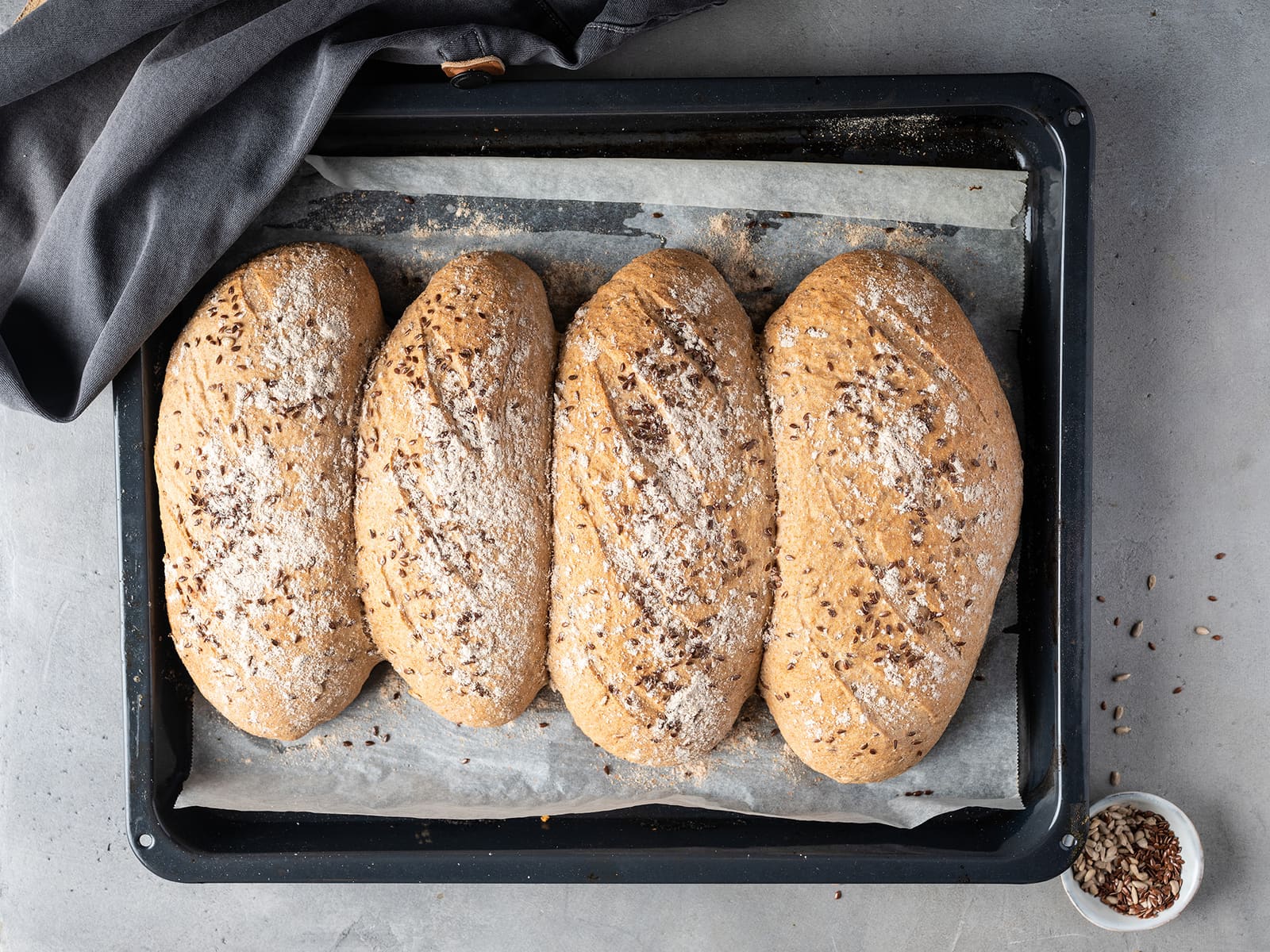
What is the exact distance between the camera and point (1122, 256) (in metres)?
1.59

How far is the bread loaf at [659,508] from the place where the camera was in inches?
50.9

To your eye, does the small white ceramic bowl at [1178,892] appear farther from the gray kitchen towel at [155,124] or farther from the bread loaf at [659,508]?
the gray kitchen towel at [155,124]

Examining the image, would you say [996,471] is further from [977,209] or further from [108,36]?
[108,36]

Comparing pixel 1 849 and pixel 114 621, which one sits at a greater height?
pixel 114 621

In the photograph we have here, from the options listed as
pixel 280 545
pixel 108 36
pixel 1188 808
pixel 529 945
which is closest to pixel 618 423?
pixel 280 545

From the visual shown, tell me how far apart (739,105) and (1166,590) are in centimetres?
122

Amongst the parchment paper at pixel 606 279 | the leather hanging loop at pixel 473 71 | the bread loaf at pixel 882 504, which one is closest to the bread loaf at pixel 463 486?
the parchment paper at pixel 606 279

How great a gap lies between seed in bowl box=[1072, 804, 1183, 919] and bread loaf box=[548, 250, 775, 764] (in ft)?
2.68

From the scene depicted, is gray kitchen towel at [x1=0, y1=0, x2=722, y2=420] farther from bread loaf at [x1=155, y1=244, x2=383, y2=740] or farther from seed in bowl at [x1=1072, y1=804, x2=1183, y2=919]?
seed in bowl at [x1=1072, y1=804, x2=1183, y2=919]

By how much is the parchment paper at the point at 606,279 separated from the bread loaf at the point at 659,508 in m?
0.15

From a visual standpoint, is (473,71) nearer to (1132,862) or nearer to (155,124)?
(155,124)

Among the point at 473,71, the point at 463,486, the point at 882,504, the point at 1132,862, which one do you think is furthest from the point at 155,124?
the point at 1132,862

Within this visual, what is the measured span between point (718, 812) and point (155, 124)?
149 centimetres

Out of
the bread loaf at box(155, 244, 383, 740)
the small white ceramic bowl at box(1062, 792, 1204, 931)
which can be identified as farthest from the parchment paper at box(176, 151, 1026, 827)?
the small white ceramic bowl at box(1062, 792, 1204, 931)
